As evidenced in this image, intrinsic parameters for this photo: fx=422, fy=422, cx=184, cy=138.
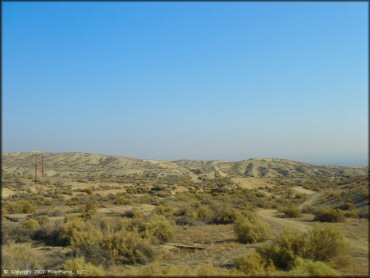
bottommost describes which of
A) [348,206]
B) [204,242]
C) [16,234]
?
[16,234]

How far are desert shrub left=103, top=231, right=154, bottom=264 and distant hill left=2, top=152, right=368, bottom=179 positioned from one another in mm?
73645

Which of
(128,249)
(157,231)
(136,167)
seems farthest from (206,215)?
(136,167)

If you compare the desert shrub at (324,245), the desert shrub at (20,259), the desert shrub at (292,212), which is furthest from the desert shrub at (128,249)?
the desert shrub at (292,212)

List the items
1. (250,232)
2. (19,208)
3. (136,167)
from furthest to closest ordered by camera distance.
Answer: (136,167) < (19,208) < (250,232)

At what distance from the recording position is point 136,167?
111 m

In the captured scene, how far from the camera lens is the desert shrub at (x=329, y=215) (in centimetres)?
1901

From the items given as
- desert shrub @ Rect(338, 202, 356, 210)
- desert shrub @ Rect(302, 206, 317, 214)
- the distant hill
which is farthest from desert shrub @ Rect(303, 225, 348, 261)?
the distant hill

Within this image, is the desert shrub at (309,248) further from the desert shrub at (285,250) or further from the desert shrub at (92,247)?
the desert shrub at (92,247)

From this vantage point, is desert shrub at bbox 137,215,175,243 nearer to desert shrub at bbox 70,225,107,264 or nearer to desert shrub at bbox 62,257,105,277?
desert shrub at bbox 70,225,107,264

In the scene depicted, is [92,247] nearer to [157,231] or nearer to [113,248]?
[113,248]

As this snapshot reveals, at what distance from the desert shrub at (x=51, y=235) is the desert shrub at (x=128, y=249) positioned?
13.8 ft

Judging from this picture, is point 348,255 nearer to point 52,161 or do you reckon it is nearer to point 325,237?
point 325,237

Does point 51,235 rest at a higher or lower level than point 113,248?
lower

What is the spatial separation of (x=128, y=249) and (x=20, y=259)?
3692 mm
